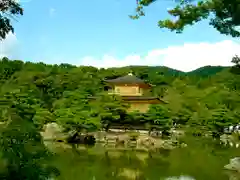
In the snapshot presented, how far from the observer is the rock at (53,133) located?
2303cm

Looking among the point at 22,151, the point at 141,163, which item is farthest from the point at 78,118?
the point at 22,151

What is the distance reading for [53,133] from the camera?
23109 mm

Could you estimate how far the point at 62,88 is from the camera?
38.1 m

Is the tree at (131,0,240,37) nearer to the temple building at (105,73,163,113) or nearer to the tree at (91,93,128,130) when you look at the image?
the tree at (91,93,128,130)

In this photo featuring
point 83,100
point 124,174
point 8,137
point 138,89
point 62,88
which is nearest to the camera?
point 8,137

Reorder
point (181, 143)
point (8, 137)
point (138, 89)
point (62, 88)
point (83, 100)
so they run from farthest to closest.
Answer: point (62, 88)
point (138, 89)
point (83, 100)
point (181, 143)
point (8, 137)

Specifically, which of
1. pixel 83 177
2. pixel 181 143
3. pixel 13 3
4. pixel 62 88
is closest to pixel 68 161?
pixel 83 177

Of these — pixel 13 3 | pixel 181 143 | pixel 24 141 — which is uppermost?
pixel 13 3

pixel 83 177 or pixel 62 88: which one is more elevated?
pixel 62 88

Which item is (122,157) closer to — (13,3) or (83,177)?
(83,177)

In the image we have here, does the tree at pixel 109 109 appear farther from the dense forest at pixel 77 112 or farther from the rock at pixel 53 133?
the rock at pixel 53 133

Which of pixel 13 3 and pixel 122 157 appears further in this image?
pixel 122 157

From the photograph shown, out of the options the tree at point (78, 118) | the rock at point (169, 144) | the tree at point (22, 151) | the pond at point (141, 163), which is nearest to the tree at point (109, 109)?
the tree at point (78, 118)

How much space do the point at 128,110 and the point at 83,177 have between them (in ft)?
51.4
